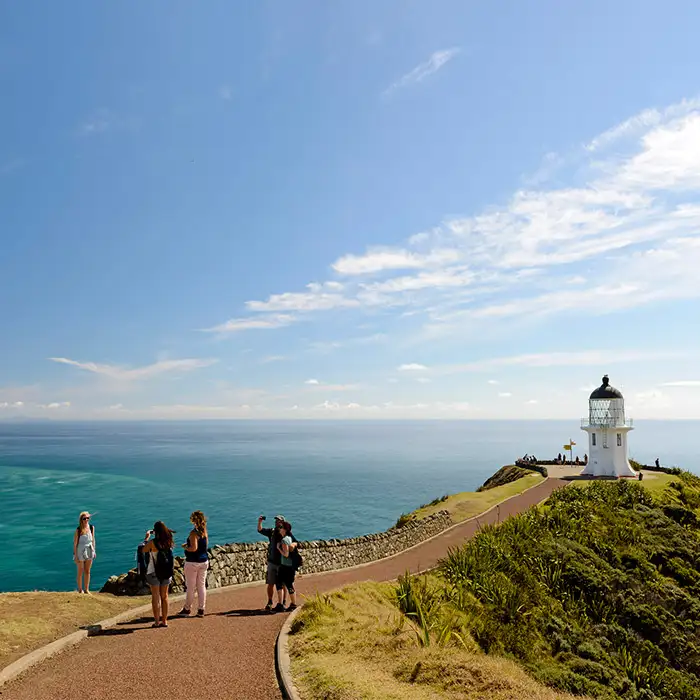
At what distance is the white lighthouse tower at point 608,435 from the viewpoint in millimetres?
47031

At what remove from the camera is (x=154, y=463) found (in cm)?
13075

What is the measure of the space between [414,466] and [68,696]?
434 feet

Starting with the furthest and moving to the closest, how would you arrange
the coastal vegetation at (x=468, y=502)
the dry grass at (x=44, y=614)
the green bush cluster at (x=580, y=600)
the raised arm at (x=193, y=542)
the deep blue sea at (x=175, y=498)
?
the deep blue sea at (x=175, y=498) → the coastal vegetation at (x=468, y=502) → the green bush cluster at (x=580, y=600) → the raised arm at (x=193, y=542) → the dry grass at (x=44, y=614)

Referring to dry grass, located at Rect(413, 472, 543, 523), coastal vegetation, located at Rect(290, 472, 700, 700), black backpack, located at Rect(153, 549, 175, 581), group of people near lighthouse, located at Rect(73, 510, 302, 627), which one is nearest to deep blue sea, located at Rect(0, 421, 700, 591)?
dry grass, located at Rect(413, 472, 543, 523)

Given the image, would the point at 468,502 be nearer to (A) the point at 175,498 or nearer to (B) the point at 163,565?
(B) the point at 163,565

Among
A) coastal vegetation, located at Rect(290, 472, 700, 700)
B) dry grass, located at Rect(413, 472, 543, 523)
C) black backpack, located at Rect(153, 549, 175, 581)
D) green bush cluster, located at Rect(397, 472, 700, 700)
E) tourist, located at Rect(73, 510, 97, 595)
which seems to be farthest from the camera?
dry grass, located at Rect(413, 472, 543, 523)

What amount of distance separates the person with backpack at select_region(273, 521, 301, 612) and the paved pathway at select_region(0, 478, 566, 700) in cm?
79

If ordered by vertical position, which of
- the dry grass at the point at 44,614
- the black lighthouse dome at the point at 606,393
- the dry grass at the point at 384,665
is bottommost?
the dry grass at the point at 44,614

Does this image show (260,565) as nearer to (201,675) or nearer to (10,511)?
(201,675)

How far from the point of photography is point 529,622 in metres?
14.4

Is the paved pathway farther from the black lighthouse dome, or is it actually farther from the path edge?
the black lighthouse dome

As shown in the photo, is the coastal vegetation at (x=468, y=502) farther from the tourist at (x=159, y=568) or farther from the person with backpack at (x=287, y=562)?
the tourist at (x=159, y=568)

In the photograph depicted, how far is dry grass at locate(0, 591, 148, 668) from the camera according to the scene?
995 cm

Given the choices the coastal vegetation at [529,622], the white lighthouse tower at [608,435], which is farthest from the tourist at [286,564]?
the white lighthouse tower at [608,435]
